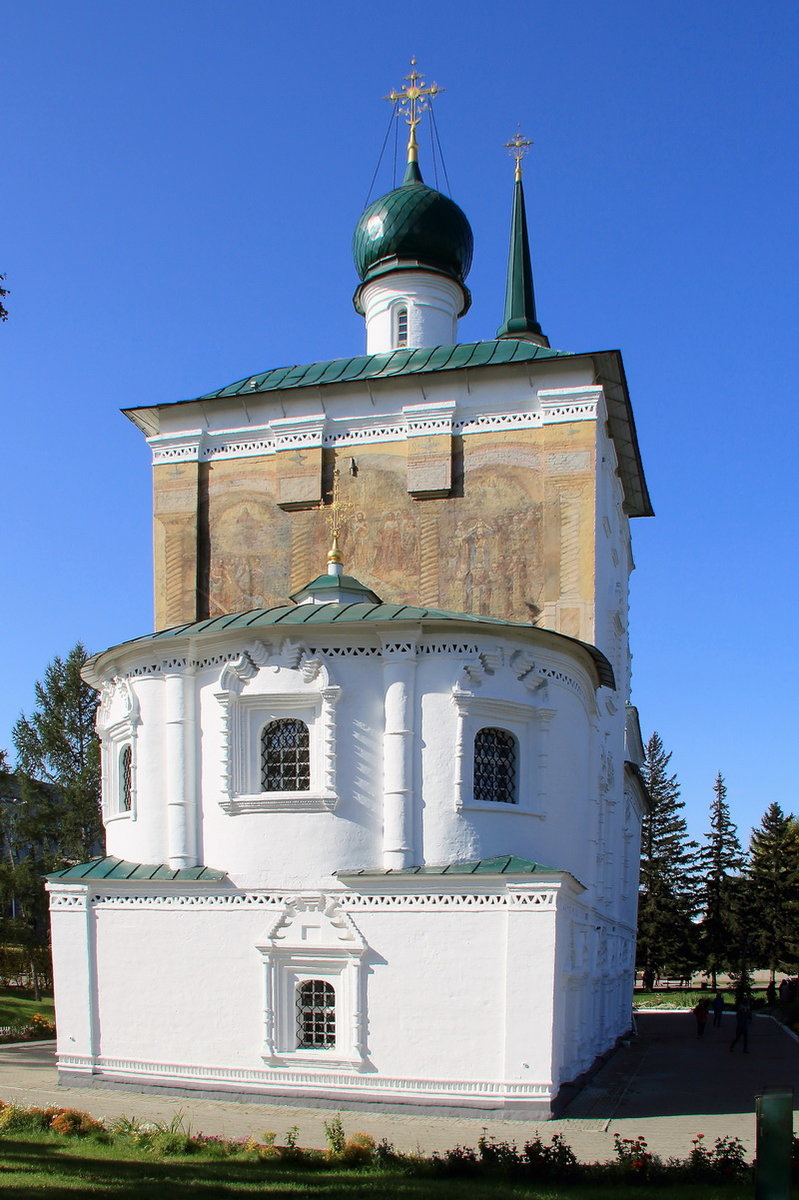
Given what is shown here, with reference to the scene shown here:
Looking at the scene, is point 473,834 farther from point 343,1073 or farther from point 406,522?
point 406,522

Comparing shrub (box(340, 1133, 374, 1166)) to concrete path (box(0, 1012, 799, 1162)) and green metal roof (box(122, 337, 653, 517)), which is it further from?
green metal roof (box(122, 337, 653, 517))

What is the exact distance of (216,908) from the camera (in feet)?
44.4

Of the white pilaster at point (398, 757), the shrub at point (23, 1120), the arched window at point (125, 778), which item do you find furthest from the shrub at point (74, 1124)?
the arched window at point (125, 778)

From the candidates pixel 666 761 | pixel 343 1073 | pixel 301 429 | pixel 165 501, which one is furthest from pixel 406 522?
pixel 666 761

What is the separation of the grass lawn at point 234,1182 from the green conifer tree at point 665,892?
2888 cm

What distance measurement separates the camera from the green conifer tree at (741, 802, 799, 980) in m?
38.2

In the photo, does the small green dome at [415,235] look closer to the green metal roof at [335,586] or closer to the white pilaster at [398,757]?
the green metal roof at [335,586]

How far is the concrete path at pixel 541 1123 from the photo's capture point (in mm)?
11336

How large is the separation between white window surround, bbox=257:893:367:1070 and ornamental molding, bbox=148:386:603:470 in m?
7.84

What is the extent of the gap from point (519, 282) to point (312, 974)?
61.7 feet

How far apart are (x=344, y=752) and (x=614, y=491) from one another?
9351mm

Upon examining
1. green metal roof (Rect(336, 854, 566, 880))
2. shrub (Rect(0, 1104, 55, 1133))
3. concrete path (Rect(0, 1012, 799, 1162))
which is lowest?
concrete path (Rect(0, 1012, 799, 1162))

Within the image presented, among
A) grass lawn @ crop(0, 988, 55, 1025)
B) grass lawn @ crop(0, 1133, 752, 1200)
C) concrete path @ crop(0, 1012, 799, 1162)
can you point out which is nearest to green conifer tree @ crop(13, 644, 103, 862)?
grass lawn @ crop(0, 988, 55, 1025)

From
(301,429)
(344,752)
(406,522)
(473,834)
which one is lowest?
(473,834)
